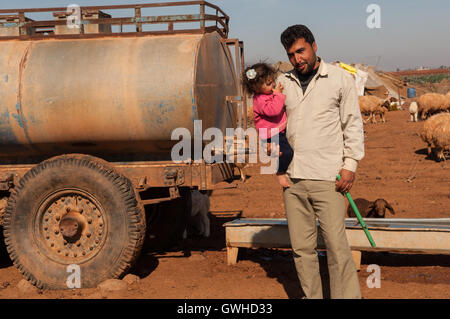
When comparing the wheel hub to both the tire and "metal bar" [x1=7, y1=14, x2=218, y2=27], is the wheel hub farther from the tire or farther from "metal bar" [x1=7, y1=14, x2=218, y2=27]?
"metal bar" [x1=7, y1=14, x2=218, y2=27]

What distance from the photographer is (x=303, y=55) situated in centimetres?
392

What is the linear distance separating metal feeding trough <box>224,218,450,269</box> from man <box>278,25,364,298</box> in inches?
68.8

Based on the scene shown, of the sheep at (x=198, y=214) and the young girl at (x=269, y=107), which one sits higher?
the young girl at (x=269, y=107)

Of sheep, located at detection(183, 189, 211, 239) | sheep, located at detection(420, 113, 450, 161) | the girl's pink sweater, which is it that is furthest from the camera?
sheep, located at detection(420, 113, 450, 161)

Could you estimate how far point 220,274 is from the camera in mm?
5848

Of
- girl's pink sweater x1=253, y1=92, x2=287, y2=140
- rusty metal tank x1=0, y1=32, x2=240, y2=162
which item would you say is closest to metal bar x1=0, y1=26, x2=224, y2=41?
rusty metal tank x1=0, y1=32, x2=240, y2=162

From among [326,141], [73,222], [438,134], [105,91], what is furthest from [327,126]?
[438,134]

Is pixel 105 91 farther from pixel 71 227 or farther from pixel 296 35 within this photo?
pixel 296 35

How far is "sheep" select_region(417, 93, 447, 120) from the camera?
28.0m

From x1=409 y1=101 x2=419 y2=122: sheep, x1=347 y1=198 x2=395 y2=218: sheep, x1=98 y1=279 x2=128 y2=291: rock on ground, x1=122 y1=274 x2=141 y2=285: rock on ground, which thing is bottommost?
x1=122 y1=274 x2=141 y2=285: rock on ground

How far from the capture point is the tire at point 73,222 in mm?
5242

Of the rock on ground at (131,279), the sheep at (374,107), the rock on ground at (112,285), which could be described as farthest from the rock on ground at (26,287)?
the sheep at (374,107)

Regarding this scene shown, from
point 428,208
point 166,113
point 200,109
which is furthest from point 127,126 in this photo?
point 428,208

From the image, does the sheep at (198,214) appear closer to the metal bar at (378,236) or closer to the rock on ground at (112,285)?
the metal bar at (378,236)
